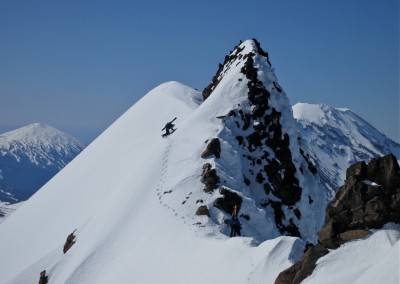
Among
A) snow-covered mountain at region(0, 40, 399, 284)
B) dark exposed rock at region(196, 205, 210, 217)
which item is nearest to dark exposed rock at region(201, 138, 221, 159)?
snow-covered mountain at region(0, 40, 399, 284)

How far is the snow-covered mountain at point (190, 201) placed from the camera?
28719 millimetres

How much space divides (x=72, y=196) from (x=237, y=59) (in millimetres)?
29847

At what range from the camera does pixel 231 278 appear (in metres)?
23.9

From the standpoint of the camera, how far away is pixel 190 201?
120 feet

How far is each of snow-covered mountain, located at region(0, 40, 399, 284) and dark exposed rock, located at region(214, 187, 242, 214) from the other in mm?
90

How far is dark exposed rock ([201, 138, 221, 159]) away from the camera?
41.9 metres

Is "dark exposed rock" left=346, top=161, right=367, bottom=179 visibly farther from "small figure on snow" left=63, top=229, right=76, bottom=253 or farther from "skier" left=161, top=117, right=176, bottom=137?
"skier" left=161, top=117, right=176, bottom=137

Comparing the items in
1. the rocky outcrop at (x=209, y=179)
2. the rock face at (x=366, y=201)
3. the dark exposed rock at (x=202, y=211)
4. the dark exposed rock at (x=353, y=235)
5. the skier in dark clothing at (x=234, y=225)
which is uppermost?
the rocky outcrop at (x=209, y=179)

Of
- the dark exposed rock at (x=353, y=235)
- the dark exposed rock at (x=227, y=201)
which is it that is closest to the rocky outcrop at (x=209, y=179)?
the dark exposed rock at (x=227, y=201)

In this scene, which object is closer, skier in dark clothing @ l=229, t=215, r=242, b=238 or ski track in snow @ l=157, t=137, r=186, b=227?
skier in dark clothing @ l=229, t=215, r=242, b=238

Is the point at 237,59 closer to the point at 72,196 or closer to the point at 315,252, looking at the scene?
the point at 72,196

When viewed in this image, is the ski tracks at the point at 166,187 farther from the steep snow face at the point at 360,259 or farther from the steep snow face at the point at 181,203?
the steep snow face at the point at 360,259

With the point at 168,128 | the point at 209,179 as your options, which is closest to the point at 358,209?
the point at 209,179

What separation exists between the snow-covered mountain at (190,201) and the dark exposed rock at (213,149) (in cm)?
11
